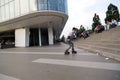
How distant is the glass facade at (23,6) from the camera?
27703 millimetres

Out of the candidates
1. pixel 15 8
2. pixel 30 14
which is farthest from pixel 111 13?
pixel 30 14

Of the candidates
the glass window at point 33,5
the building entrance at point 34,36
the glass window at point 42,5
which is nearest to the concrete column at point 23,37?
the building entrance at point 34,36

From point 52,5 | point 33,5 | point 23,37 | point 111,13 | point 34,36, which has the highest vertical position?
point 111,13

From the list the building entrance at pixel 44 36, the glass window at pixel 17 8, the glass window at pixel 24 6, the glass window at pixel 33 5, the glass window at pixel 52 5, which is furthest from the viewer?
the building entrance at pixel 44 36

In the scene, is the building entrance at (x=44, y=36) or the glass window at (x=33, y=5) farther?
the building entrance at (x=44, y=36)

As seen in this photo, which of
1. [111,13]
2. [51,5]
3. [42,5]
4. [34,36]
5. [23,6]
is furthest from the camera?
[111,13]

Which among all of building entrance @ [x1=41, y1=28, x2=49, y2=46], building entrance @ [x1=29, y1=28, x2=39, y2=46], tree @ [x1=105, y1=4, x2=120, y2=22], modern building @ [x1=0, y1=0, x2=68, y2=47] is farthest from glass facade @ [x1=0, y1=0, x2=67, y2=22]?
tree @ [x1=105, y1=4, x2=120, y2=22]

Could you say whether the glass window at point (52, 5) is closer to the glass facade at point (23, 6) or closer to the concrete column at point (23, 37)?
the glass facade at point (23, 6)

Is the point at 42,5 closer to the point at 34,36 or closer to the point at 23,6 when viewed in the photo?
the point at 23,6

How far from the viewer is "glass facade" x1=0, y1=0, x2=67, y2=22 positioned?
1091 inches

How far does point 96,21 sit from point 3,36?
131 ft

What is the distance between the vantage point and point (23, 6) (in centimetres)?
2916

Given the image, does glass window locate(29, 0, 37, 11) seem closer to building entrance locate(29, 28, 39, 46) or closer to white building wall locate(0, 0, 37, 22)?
white building wall locate(0, 0, 37, 22)

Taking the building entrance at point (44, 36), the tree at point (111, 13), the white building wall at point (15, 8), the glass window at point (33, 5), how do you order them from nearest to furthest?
the glass window at point (33, 5) → the white building wall at point (15, 8) → the building entrance at point (44, 36) → the tree at point (111, 13)
